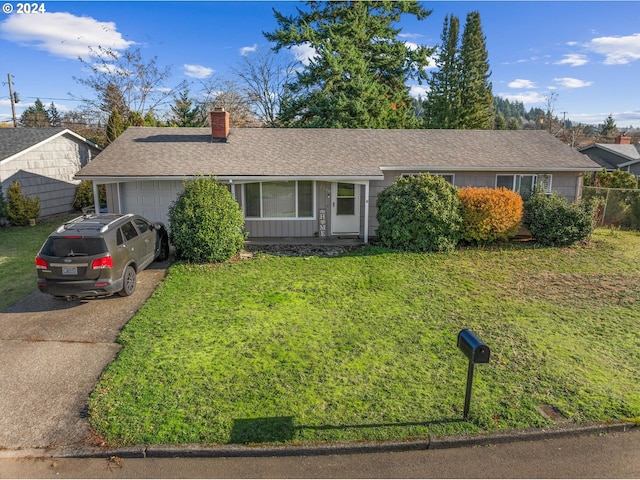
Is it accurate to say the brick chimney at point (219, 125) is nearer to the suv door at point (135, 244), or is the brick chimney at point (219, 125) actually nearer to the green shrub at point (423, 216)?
the suv door at point (135, 244)

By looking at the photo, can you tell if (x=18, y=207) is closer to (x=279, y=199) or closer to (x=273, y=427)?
(x=279, y=199)

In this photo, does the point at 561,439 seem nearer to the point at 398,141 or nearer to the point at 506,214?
the point at 506,214

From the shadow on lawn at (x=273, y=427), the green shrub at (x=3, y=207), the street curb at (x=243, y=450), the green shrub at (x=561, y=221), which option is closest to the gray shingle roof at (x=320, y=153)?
the green shrub at (x=561, y=221)

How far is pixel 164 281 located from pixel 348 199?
715 cm

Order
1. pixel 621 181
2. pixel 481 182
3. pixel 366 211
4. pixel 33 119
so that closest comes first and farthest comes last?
pixel 366 211, pixel 481 182, pixel 621 181, pixel 33 119

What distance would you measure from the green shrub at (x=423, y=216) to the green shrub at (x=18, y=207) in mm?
14764

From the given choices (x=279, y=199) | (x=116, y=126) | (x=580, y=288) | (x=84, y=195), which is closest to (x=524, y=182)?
(x=580, y=288)

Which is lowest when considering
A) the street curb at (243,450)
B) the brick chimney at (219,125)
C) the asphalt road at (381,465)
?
Result: the asphalt road at (381,465)

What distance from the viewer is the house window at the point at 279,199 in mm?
14547

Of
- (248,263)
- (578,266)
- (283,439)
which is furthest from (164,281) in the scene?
(578,266)

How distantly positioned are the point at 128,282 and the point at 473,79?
38469 millimetres

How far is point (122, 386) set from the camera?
5648mm

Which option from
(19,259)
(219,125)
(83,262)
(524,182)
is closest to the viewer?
(83,262)

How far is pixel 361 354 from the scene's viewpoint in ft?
21.6
